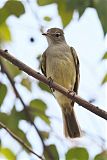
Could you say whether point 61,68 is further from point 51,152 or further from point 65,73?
point 51,152

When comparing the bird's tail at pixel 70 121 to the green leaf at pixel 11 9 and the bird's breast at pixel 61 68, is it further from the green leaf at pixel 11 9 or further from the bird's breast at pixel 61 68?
the green leaf at pixel 11 9

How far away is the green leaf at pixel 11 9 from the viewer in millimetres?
3238

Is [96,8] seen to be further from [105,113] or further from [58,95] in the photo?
[58,95]

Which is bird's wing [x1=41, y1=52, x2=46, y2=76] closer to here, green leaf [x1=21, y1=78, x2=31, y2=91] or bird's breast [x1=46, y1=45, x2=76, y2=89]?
bird's breast [x1=46, y1=45, x2=76, y2=89]

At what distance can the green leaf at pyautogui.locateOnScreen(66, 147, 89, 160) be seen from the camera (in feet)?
10.2

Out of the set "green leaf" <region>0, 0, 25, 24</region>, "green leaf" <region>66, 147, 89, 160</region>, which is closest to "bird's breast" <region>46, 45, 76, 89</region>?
"green leaf" <region>0, 0, 25, 24</region>

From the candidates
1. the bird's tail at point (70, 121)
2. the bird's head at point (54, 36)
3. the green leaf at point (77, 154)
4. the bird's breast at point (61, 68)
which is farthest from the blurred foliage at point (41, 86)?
the bird's head at point (54, 36)

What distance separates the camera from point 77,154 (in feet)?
10.3

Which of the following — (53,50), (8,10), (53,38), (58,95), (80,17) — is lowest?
(80,17)

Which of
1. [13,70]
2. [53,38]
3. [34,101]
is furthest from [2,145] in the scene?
[53,38]

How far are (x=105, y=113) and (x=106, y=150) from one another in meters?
0.71

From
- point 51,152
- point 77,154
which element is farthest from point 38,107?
point 77,154

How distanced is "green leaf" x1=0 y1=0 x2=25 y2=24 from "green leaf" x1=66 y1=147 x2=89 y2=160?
1.09m

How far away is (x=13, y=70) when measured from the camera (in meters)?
4.11
